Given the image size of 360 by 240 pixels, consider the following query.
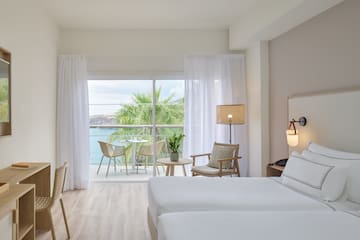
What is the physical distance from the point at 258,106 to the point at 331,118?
179 cm

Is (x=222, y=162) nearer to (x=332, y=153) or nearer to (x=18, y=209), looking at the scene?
(x=332, y=153)

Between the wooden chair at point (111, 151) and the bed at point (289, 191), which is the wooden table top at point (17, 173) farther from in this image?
the wooden chair at point (111, 151)

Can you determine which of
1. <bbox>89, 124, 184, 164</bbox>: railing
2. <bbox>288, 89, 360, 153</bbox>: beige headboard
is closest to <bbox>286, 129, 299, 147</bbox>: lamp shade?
<bbox>288, 89, 360, 153</bbox>: beige headboard

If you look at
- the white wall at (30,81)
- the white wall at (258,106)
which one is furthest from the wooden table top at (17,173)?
the white wall at (258,106)

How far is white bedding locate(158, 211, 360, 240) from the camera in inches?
70.8

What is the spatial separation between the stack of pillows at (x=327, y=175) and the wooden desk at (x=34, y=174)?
8.13 ft

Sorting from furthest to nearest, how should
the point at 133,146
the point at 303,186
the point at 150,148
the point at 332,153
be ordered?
the point at 133,146, the point at 150,148, the point at 332,153, the point at 303,186

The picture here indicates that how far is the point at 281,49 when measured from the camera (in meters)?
4.55

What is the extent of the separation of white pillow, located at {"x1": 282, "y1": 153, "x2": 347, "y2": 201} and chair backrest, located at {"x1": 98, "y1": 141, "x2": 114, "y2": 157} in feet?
11.5

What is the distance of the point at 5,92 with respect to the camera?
308cm

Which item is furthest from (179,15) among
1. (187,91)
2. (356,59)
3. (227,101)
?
(356,59)

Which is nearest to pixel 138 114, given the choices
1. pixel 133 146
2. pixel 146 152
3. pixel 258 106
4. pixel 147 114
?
pixel 147 114

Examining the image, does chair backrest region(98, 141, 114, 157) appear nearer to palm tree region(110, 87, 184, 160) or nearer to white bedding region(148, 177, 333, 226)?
palm tree region(110, 87, 184, 160)

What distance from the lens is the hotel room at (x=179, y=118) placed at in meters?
2.51
